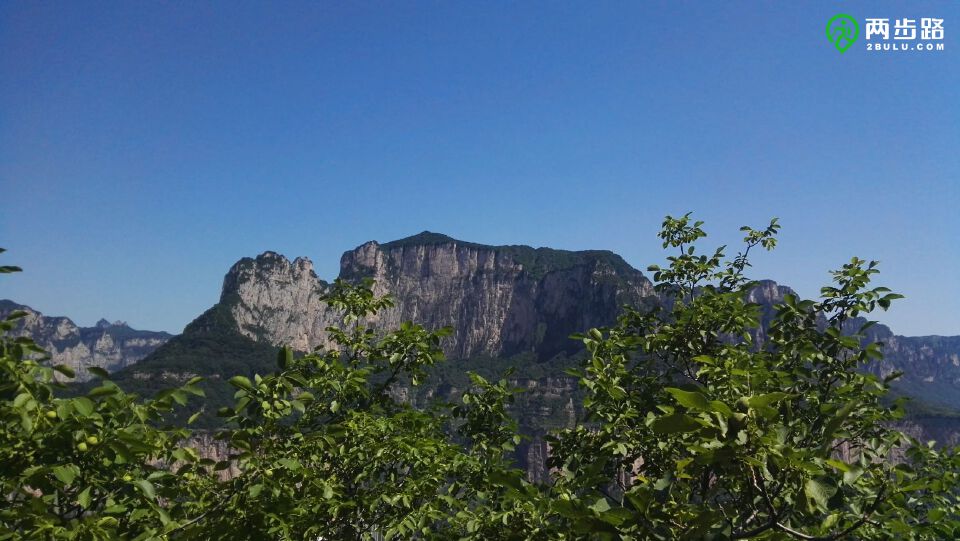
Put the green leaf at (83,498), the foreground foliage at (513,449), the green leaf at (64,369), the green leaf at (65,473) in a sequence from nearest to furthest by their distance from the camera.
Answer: the foreground foliage at (513,449), the green leaf at (65,473), the green leaf at (83,498), the green leaf at (64,369)

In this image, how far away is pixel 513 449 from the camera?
776cm

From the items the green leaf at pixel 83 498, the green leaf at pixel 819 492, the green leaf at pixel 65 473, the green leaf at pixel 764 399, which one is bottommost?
the green leaf at pixel 83 498

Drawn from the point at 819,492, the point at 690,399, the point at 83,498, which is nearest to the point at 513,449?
the point at 83,498

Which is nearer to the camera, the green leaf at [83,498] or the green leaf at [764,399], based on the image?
the green leaf at [764,399]

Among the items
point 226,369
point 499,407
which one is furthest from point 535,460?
point 499,407

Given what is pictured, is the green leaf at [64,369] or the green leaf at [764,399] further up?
the green leaf at [764,399]

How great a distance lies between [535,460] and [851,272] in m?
169

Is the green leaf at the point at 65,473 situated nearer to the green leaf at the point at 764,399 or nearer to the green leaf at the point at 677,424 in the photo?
the green leaf at the point at 677,424

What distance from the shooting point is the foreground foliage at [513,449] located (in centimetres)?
263

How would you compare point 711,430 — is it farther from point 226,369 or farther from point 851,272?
point 226,369

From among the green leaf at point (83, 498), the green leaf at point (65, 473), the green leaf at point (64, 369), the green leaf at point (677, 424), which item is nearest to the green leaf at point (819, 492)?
the green leaf at point (677, 424)

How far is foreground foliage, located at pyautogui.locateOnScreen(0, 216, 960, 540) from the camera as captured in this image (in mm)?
2635

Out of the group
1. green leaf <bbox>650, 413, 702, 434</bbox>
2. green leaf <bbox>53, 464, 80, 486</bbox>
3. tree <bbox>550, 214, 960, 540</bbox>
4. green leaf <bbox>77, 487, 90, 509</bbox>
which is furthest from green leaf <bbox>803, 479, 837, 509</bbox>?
green leaf <bbox>77, 487, 90, 509</bbox>

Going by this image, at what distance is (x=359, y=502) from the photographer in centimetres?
688
